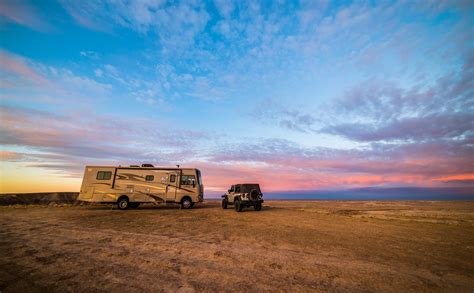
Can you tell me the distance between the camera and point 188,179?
22562 millimetres

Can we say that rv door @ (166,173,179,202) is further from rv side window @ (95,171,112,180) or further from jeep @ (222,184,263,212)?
jeep @ (222,184,263,212)

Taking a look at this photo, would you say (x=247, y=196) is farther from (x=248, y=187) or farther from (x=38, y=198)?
(x=38, y=198)

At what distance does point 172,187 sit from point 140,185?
307 centimetres

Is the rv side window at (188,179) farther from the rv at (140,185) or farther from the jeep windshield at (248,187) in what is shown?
the jeep windshield at (248,187)

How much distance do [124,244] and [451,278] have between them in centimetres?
1007

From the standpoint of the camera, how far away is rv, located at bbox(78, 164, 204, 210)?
68.7 ft

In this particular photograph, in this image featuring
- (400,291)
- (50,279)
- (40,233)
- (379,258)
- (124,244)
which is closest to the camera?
(400,291)

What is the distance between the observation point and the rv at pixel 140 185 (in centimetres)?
2094

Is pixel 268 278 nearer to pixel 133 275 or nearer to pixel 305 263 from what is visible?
pixel 305 263

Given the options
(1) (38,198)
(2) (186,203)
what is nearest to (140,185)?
(2) (186,203)

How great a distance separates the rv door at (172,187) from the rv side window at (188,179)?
617mm

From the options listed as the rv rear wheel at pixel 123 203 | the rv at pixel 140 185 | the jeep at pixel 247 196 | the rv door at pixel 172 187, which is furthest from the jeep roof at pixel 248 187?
the rv rear wheel at pixel 123 203

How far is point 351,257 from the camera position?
7.08 meters

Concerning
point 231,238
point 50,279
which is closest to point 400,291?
point 231,238
